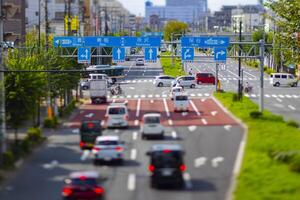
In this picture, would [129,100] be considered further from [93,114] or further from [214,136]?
[214,136]

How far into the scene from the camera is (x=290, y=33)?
54.5m

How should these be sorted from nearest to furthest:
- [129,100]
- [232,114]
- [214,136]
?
[214,136], [232,114], [129,100]

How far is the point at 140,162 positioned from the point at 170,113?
62.2 feet

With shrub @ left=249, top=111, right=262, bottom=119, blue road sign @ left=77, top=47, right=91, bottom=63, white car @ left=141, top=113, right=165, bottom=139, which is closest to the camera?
white car @ left=141, top=113, right=165, bottom=139

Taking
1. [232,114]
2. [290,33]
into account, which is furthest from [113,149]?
[290,33]

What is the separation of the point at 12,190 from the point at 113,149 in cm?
552

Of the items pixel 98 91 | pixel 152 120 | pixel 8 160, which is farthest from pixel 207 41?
pixel 8 160

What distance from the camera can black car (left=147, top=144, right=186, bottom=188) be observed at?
2562cm

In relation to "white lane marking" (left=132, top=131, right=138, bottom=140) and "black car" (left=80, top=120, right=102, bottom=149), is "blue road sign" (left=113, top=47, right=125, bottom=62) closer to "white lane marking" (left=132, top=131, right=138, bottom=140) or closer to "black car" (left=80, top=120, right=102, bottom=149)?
"white lane marking" (left=132, top=131, right=138, bottom=140)

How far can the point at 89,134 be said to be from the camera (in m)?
34.5

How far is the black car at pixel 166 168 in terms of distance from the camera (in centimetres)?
2562

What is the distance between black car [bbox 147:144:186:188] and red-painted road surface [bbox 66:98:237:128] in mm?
15598

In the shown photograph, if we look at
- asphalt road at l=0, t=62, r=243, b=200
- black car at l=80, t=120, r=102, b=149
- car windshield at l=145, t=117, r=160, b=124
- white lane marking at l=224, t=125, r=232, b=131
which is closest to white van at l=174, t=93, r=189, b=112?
asphalt road at l=0, t=62, r=243, b=200

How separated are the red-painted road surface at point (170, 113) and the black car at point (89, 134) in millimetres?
7551
